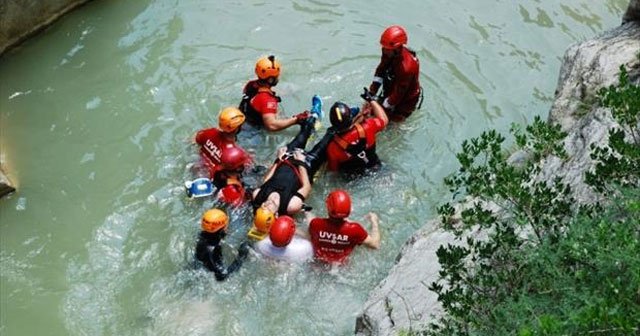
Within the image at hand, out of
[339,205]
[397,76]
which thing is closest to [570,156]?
[339,205]

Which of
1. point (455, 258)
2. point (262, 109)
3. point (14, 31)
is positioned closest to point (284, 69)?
point (262, 109)

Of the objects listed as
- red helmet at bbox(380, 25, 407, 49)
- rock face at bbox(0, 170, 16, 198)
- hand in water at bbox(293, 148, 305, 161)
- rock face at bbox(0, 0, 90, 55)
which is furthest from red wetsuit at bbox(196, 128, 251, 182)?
rock face at bbox(0, 0, 90, 55)

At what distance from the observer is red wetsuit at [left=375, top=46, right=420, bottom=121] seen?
9.09 meters

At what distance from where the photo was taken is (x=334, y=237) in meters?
7.47

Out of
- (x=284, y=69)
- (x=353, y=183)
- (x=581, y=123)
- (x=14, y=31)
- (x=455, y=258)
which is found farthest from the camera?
(x=14, y=31)

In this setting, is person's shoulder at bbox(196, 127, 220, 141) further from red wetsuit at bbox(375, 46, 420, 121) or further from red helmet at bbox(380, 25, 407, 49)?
red helmet at bbox(380, 25, 407, 49)

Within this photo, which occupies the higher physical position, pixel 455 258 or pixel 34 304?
pixel 455 258

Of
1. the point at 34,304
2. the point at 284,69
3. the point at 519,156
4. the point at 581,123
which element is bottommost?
the point at 34,304

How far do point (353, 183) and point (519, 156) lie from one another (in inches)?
105

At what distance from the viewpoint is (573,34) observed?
1119cm

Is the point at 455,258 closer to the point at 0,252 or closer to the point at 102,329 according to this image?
the point at 102,329

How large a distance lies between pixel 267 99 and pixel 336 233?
8.42 feet

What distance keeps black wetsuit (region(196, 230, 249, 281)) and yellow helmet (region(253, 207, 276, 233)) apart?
41cm

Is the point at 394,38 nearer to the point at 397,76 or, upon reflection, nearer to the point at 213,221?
the point at 397,76
